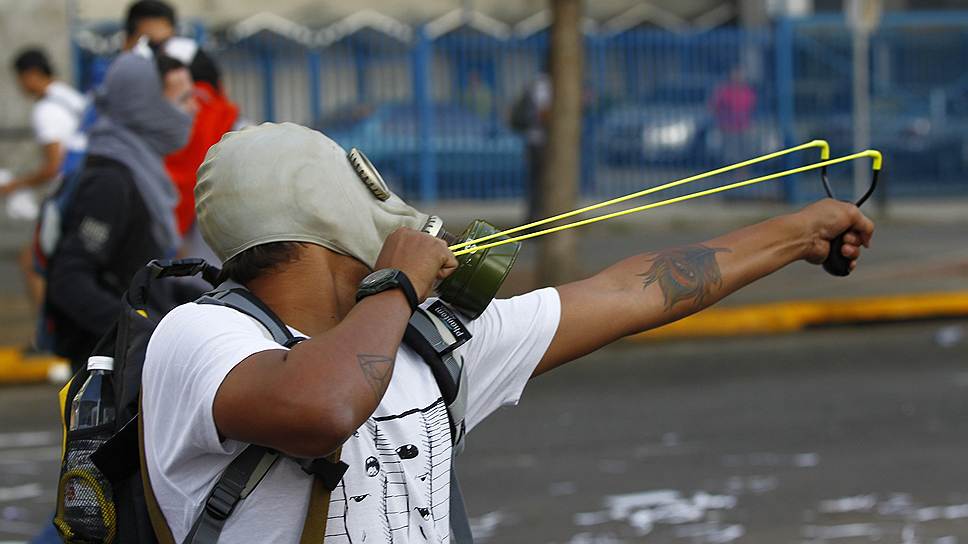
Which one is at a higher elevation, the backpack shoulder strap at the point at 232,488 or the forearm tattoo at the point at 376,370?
the forearm tattoo at the point at 376,370

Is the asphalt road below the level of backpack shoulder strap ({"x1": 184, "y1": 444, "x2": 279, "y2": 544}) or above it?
below

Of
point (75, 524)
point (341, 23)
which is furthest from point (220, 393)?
point (341, 23)

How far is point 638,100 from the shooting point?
1923 cm

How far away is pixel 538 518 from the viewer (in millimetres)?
6090

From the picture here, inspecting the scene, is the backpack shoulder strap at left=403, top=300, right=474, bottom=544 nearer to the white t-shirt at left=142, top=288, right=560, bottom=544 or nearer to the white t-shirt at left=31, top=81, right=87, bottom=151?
the white t-shirt at left=142, top=288, right=560, bottom=544

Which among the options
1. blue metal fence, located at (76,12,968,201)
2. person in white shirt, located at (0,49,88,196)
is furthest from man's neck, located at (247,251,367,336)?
blue metal fence, located at (76,12,968,201)

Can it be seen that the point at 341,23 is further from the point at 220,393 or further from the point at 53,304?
the point at 220,393

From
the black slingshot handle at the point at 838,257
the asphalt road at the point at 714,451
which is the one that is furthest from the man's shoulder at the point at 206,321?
the asphalt road at the point at 714,451

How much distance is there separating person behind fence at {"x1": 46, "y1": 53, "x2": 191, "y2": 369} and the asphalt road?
177 cm

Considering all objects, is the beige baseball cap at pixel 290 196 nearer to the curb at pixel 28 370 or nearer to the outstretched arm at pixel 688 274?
the outstretched arm at pixel 688 274

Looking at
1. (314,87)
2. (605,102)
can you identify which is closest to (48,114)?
(314,87)

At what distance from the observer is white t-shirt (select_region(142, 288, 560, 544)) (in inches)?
86.1

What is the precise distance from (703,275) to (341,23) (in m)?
30.9

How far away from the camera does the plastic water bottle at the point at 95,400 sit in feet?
7.97
